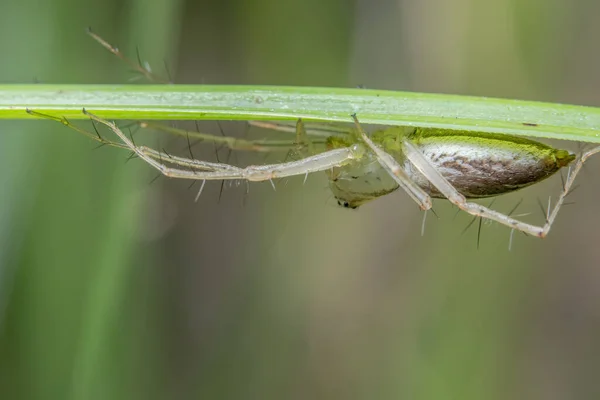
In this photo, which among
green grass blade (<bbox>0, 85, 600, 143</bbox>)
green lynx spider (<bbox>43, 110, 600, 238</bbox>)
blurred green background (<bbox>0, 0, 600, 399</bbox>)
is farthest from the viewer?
blurred green background (<bbox>0, 0, 600, 399</bbox>)

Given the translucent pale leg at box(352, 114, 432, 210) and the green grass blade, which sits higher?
the green grass blade

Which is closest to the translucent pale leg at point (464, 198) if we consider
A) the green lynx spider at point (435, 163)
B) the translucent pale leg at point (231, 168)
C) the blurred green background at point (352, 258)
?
the green lynx spider at point (435, 163)

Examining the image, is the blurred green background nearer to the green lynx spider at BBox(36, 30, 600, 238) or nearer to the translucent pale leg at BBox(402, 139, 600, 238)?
the green lynx spider at BBox(36, 30, 600, 238)

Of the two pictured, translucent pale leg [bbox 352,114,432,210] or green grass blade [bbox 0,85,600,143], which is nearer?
green grass blade [bbox 0,85,600,143]

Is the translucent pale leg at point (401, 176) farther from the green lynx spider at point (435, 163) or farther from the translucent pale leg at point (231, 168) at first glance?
the translucent pale leg at point (231, 168)

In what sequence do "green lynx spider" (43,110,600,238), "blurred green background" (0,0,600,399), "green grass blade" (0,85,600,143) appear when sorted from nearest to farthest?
1. "green grass blade" (0,85,600,143)
2. "green lynx spider" (43,110,600,238)
3. "blurred green background" (0,0,600,399)

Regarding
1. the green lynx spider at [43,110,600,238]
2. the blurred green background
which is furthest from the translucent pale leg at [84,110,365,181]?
the blurred green background

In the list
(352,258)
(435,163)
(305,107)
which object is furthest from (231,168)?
(352,258)
